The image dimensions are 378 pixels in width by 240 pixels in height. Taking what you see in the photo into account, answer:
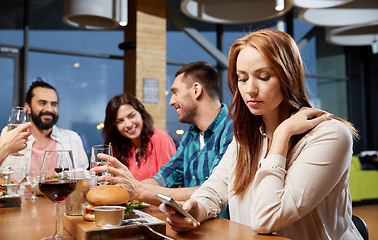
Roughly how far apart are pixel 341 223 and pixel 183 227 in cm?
64

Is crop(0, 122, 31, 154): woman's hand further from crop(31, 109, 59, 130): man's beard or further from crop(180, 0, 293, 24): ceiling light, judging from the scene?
crop(180, 0, 293, 24): ceiling light

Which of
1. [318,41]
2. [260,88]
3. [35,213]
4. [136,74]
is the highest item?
[318,41]

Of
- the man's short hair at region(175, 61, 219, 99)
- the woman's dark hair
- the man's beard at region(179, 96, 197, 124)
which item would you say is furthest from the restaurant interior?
the man's beard at region(179, 96, 197, 124)

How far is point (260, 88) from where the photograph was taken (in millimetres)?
1375

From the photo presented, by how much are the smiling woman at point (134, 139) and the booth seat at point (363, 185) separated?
195 inches

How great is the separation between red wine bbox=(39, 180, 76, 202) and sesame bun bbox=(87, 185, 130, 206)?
8 centimetres

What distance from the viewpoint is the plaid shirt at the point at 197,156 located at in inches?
88.5

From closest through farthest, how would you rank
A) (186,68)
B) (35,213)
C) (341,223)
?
1. (341,223)
2. (35,213)
3. (186,68)

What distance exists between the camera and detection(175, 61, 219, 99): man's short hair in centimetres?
260

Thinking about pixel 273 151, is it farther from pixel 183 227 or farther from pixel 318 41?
pixel 318 41

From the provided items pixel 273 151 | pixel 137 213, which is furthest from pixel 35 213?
pixel 273 151

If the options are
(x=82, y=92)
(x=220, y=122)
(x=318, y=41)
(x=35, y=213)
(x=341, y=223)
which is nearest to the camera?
(x=341, y=223)

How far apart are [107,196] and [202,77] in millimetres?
1609

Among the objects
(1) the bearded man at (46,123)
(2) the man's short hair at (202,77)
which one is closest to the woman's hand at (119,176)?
(2) the man's short hair at (202,77)
